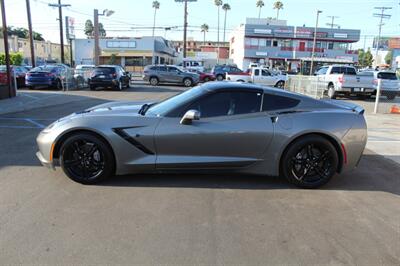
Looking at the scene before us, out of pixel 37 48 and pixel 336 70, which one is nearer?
pixel 336 70

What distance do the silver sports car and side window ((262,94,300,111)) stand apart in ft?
0.05

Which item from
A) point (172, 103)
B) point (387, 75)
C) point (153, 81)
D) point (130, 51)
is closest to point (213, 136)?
point (172, 103)

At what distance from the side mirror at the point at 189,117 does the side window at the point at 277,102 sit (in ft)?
3.26

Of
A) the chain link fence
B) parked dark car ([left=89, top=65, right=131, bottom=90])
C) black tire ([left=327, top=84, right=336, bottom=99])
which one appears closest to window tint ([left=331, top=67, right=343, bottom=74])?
black tire ([left=327, top=84, right=336, bottom=99])

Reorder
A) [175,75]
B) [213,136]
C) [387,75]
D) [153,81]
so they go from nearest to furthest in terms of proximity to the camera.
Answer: [213,136] → [387,75] → [175,75] → [153,81]

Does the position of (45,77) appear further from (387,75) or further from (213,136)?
(387,75)

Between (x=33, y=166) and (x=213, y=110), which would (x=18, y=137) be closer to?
(x=33, y=166)

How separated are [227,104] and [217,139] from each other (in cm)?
54

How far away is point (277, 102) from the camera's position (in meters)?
5.08

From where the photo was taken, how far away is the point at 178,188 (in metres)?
4.85

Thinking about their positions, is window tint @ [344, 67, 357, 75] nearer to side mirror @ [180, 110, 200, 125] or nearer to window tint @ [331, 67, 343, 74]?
window tint @ [331, 67, 343, 74]

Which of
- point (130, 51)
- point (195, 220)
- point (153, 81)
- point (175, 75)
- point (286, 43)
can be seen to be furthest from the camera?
point (286, 43)

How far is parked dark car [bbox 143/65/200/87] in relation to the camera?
29531mm

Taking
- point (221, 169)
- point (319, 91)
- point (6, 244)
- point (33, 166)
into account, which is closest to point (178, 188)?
point (221, 169)
